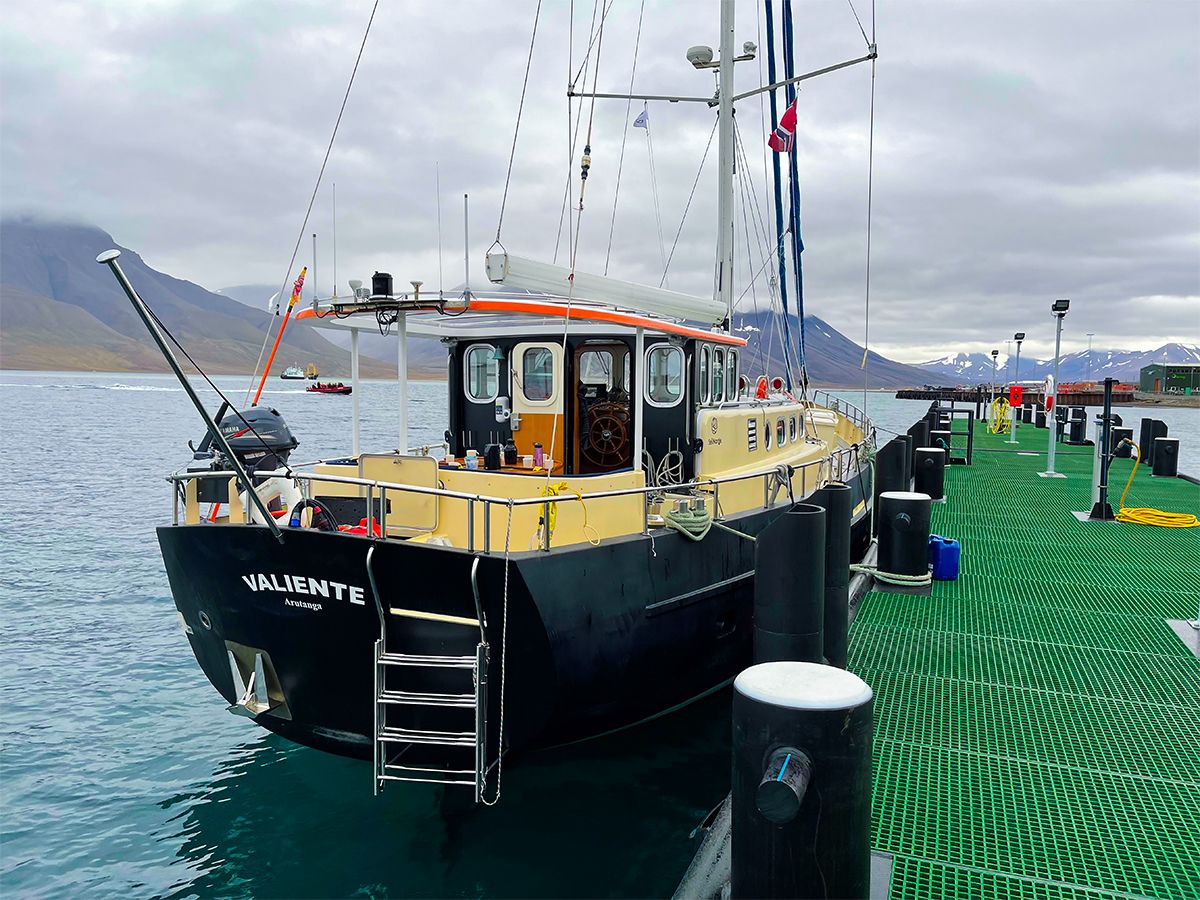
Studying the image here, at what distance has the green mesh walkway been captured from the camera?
4.64 m

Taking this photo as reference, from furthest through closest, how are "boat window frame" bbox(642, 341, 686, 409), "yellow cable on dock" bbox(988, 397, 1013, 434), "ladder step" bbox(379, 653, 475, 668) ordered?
"yellow cable on dock" bbox(988, 397, 1013, 434)
"boat window frame" bbox(642, 341, 686, 409)
"ladder step" bbox(379, 653, 475, 668)

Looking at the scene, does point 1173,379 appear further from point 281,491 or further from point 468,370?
point 281,491

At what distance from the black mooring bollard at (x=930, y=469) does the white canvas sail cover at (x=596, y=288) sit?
841cm

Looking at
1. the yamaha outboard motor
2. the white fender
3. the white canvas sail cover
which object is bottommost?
the white fender

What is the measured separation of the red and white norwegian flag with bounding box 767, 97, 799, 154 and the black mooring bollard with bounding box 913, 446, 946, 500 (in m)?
6.52

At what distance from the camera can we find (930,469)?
52.2ft

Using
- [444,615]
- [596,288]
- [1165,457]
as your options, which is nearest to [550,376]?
[596,288]

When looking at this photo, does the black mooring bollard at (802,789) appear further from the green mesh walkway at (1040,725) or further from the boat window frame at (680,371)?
the boat window frame at (680,371)

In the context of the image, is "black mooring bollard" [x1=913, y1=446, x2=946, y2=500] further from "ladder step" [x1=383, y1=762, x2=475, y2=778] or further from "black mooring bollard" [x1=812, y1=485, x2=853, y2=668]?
"ladder step" [x1=383, y1=762, x2=475, y2=778]

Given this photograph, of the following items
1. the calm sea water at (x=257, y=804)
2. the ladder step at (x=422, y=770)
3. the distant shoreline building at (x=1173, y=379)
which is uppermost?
the distant shoreline building at (x=1173, y=379)

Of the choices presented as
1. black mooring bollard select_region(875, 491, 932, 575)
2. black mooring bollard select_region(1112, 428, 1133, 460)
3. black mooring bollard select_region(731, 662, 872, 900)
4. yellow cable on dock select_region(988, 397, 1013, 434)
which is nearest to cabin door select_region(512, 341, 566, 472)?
black mooring bollard select_region(875, 491, 932, 575)

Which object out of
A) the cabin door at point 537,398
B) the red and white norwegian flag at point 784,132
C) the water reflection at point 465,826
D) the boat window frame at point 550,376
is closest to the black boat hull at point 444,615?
the water reflection at point 465,826

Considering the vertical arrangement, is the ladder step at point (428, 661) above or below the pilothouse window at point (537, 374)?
below

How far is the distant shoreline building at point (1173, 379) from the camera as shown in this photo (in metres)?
136
